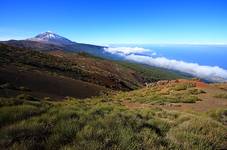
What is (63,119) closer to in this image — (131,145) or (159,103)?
(131,145)

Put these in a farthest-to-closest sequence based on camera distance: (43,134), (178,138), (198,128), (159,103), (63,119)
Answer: (159,103) < (198,128) < (63,119) < (178,138) < (43,134)

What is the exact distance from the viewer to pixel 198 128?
8.48 metres

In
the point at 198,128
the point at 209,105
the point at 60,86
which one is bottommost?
the point at 60,86

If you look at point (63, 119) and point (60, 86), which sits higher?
point (63, 119)

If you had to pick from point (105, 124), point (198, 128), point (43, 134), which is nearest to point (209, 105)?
point (198, 128)

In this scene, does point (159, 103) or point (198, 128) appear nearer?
point (198, 128)

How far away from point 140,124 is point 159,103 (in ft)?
39.0

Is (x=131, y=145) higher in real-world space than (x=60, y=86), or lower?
higher

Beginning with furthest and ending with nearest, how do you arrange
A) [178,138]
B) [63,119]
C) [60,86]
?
1. [60,86]
2. [63,119]
3. [178,138]

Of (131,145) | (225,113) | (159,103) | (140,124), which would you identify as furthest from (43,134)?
(159,103)

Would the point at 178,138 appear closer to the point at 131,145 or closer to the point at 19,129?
the point at 131,145

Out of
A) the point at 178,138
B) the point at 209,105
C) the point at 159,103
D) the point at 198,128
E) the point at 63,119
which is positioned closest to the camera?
the point at 178,138

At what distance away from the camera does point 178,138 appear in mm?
7078

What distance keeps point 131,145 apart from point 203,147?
1906mm
